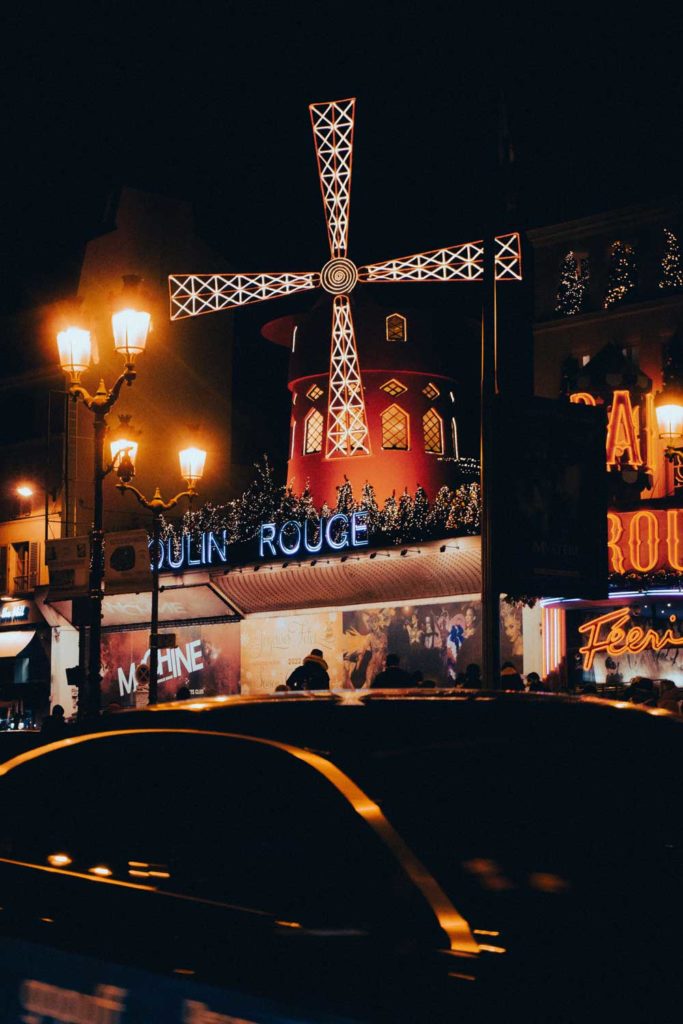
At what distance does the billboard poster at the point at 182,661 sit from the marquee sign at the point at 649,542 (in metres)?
11.2

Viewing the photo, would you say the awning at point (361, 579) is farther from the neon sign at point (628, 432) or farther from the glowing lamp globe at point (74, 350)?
the glowing lamp globe at point (74, 350)

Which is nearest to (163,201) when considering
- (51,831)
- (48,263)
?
(48,263)

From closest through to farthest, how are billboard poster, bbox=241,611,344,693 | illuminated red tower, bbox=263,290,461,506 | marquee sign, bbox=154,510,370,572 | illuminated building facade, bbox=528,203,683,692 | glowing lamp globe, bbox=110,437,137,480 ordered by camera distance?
glowing lamp globe, bbox=110,437,137,480, illuminated building facade, bbox=528,203,683,692, marquee sign, bbox=154,510,370,572, billboard poster, bbox=241,611,344,693, illuminated red tower, bbox=263,290,461,506

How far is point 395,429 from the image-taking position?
31.7 metres

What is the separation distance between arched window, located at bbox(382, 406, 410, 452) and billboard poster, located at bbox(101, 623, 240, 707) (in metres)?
5.55

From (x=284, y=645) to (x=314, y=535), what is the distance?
3.85m

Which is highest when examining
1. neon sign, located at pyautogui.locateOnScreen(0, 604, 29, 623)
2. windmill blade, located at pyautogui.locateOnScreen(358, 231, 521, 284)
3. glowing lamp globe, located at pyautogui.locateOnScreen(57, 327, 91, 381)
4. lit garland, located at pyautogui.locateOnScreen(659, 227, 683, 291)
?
windmill blade, located at pyautogui.locateOnScreen(358, 231, 521, 284)

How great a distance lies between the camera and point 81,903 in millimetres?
3928

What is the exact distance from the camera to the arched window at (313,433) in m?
31.9

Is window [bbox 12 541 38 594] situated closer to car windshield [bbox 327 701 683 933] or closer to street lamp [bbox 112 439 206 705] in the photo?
street lamp [bbox 112 439 206 705]

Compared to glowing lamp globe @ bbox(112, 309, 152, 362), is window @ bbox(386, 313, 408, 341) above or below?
above

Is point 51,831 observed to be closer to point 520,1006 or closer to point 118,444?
point 520,1006

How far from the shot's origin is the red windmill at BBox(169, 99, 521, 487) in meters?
30.1

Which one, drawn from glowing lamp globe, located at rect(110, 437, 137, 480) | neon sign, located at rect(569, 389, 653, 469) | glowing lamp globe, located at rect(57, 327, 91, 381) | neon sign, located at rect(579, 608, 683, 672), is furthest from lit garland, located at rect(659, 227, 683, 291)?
glowing lamp globe, located at rect(57, 327, 91, 381)
